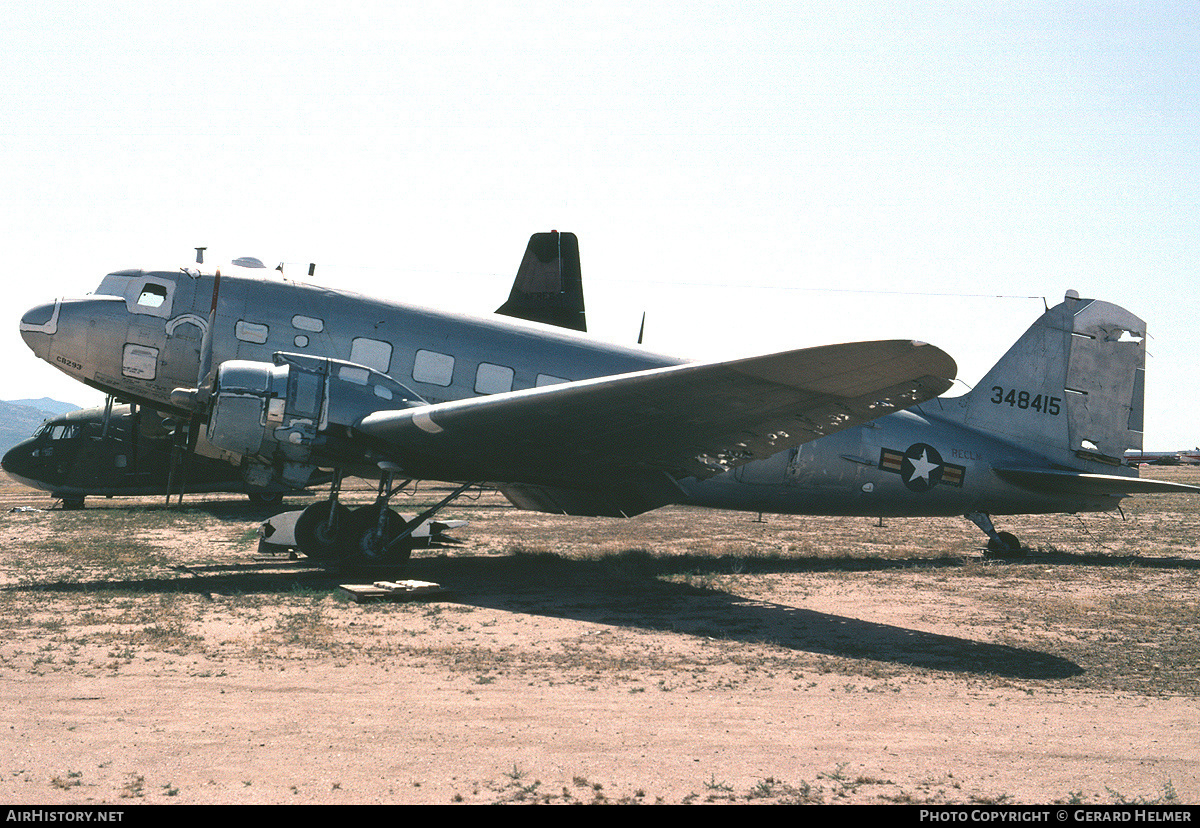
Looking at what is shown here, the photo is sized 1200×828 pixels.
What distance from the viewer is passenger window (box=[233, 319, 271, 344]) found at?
13672 millimetres

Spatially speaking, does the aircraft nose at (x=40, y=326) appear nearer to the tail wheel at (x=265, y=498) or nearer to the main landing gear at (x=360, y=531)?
the main landing gear at (x=360, y=531)

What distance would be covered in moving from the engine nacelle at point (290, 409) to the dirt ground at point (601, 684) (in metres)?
1.79

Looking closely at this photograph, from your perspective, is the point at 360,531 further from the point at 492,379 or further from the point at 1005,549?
the point at 1005,549

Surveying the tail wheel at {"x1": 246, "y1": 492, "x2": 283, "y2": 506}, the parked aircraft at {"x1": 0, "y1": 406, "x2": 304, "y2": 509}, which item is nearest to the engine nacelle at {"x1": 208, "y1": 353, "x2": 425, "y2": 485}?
the parked aircraft at {"x1": 0, "y1": 406, "x2": 304, "y2": 509}

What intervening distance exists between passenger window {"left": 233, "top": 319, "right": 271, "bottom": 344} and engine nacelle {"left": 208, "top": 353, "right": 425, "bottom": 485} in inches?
34.2

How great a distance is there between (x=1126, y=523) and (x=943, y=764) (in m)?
21.5

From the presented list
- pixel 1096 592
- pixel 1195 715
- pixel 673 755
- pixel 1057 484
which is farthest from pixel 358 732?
pixel 1057 484

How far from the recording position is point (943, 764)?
17.8 ft

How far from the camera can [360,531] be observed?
1302 cm

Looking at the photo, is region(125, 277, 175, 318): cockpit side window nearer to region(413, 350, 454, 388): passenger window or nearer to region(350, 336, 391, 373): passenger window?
region(350, 336, 391, 373): passenger window

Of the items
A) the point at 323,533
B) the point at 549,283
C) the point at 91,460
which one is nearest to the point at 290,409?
the point at 323,533

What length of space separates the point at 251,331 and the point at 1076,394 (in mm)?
14946

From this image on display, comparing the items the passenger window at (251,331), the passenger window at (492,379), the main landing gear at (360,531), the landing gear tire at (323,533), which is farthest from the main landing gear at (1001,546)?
the passenger window at (251,331)

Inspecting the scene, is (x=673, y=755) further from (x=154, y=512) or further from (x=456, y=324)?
(x=154, y=512)
